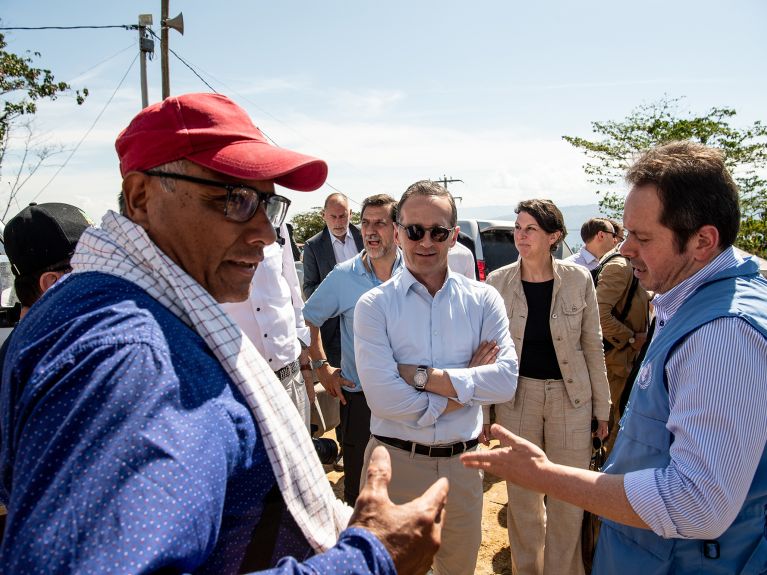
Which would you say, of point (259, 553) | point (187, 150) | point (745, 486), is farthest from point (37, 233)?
point (745, 486)

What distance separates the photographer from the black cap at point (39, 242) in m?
2.24

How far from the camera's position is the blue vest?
1.57 m

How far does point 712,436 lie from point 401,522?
0.93 metres

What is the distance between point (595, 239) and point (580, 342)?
3.07 meters

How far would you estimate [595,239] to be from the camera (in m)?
6.29

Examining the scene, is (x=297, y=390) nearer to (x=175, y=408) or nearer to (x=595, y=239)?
(x=175, y=408)

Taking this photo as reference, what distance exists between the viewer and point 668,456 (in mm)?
1646

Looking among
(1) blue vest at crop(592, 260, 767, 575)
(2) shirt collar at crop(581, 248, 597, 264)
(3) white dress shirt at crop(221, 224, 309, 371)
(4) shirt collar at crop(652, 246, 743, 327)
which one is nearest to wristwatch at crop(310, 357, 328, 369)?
(3) white dress shirt at crop(221, 224, 309, 371)

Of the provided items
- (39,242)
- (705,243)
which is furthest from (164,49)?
(705,243)

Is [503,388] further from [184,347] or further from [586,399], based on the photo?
[184,347]

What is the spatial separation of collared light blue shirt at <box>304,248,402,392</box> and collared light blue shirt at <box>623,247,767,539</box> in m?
2.35

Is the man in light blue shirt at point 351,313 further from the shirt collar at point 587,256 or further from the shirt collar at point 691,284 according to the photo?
the shirt collar at point 587,256

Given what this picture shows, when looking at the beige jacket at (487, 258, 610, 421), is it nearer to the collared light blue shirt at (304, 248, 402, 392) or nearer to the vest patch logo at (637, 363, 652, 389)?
the collared light blue shirt at (304, 248, 402, 392)

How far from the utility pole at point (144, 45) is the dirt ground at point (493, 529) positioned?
43.4 feet
